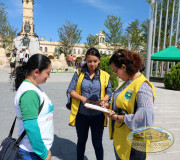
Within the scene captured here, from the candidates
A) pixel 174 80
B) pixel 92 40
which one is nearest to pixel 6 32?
pixel 92 40

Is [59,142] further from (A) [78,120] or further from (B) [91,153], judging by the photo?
(A) [78,120]

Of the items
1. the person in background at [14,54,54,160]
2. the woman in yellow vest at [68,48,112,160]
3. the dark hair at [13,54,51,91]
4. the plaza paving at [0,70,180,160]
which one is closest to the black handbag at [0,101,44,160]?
the person in background at [14,54,54,160]

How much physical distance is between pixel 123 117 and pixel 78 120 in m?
1.10

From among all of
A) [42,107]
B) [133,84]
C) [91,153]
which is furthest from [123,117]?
[91,153]

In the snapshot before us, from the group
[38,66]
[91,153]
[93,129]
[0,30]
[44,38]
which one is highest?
[44,38]

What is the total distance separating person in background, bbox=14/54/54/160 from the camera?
1.33 meters

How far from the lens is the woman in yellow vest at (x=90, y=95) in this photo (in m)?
2.39

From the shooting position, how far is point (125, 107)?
5.05ft

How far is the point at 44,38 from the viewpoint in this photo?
3226 inches

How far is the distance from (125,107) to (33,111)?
2.58 ft

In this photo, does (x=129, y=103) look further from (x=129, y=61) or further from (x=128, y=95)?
(x=129, y=61)

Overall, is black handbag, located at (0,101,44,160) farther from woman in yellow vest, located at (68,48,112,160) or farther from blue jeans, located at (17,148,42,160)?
woman in yellow vest, located at (68,48,112,160)

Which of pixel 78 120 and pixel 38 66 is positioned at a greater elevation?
pixel 38 66

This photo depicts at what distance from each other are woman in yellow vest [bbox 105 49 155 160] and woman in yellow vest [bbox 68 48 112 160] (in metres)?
0.69
